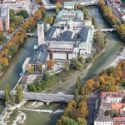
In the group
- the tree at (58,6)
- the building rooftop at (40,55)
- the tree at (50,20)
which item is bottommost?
the building rooftop at (40,55)

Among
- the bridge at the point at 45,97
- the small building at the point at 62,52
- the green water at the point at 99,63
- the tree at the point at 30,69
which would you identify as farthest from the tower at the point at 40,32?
the bridge at the point at 45,97

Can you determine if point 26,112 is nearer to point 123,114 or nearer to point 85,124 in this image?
point 85,124

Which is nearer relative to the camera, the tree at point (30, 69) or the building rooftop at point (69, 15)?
the tree at point (30, 69)

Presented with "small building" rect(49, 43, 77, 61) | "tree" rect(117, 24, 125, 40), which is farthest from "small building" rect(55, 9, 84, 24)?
"small building" rect(49, 43, 77, 61)

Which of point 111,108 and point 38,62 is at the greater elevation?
point 38,62

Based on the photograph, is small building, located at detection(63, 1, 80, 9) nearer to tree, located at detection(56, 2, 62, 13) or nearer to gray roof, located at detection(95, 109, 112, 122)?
tree, located at detection(56, 2, 62, 13)

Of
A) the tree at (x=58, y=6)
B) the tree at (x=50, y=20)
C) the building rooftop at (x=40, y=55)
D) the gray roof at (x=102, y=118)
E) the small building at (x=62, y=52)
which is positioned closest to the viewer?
the gray roof at (x=102, y=118)

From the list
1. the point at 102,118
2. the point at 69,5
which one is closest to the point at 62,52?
the point at 102,118

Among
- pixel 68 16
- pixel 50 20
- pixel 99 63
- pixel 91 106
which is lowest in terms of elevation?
pixel 91 106

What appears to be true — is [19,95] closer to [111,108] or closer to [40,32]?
[111,108]

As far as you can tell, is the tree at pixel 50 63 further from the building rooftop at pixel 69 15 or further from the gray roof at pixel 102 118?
the building rooftop at pixel 69 15
